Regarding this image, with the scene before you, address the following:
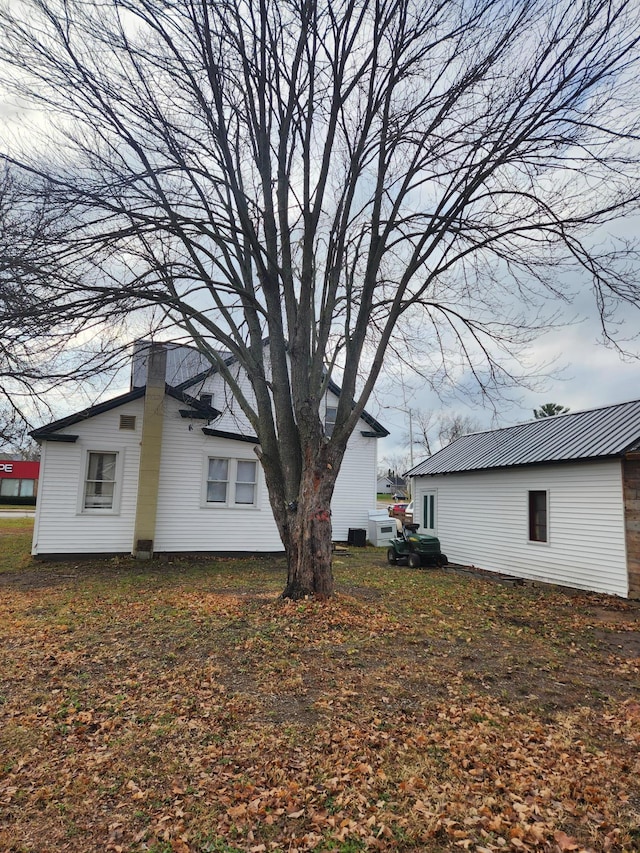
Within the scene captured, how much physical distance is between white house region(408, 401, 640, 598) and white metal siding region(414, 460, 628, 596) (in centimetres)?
2

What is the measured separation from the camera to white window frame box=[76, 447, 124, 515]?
45.0ft

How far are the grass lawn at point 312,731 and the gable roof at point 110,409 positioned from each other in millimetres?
6168

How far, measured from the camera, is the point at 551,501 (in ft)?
42.1

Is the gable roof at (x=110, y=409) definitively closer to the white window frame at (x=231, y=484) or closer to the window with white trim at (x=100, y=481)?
the window with white trim at (x=100, y=481)

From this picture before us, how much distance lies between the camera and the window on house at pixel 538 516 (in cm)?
1321

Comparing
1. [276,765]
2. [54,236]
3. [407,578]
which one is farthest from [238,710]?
[407,578]

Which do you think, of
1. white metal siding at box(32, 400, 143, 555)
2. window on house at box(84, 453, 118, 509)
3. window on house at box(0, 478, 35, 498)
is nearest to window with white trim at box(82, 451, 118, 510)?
window on house at box(84, 453, 118, 509)

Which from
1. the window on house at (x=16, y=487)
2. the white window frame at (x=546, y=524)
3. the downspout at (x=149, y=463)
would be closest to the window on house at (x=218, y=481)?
the downspout at (x=149, y=463)

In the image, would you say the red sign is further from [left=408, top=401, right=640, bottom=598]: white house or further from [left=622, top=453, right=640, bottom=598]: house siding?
[left=622, top=453, right=640, bottom=598]: house siding

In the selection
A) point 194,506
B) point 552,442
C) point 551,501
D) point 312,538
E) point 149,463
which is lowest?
point 312,538

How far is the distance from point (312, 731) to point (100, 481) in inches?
465

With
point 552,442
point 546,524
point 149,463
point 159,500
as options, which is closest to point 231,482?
point 159,500

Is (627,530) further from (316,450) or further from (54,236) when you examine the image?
(54,236)

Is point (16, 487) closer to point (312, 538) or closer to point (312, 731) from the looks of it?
point (312, 538)
